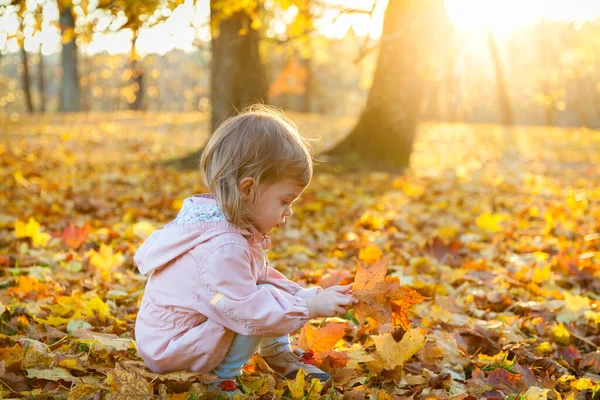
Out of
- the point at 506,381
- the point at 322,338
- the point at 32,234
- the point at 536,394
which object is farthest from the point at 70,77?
the point at 536,394

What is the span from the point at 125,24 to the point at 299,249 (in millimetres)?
1725

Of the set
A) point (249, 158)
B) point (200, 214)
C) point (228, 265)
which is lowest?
point (228, 265)

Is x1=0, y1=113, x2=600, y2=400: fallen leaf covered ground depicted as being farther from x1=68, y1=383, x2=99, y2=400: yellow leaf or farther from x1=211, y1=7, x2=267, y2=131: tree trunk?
x1=211, y1=7, x2=267, y2=131: tree trunk

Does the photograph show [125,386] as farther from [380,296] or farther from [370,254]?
[370,254]

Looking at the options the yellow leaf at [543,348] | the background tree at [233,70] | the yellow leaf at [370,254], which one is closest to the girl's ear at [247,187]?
the yellow leaf at [370,254]

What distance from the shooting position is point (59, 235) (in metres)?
3.91

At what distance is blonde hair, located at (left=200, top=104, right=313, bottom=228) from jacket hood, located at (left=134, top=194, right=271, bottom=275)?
0.10ft

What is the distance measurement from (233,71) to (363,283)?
238 inches

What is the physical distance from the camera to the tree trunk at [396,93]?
760cm

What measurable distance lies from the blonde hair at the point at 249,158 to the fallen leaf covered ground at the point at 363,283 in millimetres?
396

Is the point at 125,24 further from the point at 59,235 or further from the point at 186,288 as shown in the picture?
the point at 186,288

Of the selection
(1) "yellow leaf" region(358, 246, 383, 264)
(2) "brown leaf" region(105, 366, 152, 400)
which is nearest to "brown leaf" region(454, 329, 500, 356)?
(1) "yellow leaf" region(358, 246, 383, 264)

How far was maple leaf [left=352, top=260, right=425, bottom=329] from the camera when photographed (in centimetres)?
182

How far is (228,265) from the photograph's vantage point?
5.68ft
